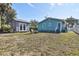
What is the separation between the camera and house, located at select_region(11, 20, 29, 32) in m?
2.53

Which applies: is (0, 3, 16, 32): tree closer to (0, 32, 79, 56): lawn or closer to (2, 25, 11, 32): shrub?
(2, 25, 11, 32): shrub

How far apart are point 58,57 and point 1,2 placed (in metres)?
0.97

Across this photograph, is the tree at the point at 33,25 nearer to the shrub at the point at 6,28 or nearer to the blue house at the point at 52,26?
the blue house at the point at 52,26

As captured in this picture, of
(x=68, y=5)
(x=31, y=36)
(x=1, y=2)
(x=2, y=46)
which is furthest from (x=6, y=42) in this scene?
(x=68, y=5)

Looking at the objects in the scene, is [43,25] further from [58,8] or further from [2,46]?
[2,46]

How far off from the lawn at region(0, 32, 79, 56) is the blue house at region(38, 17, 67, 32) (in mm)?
63

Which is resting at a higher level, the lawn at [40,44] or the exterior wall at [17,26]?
the exterior wall at [17,26]

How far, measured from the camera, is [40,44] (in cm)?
245

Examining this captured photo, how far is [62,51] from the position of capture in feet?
7.86

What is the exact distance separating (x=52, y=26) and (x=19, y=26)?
428 mm

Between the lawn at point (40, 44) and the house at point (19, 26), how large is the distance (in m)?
0.08

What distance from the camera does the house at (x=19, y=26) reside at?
8.31 feet

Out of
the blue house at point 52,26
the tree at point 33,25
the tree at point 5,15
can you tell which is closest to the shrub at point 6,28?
the tree at point 5,15

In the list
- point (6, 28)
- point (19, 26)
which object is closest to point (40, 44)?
point (19, 26)
